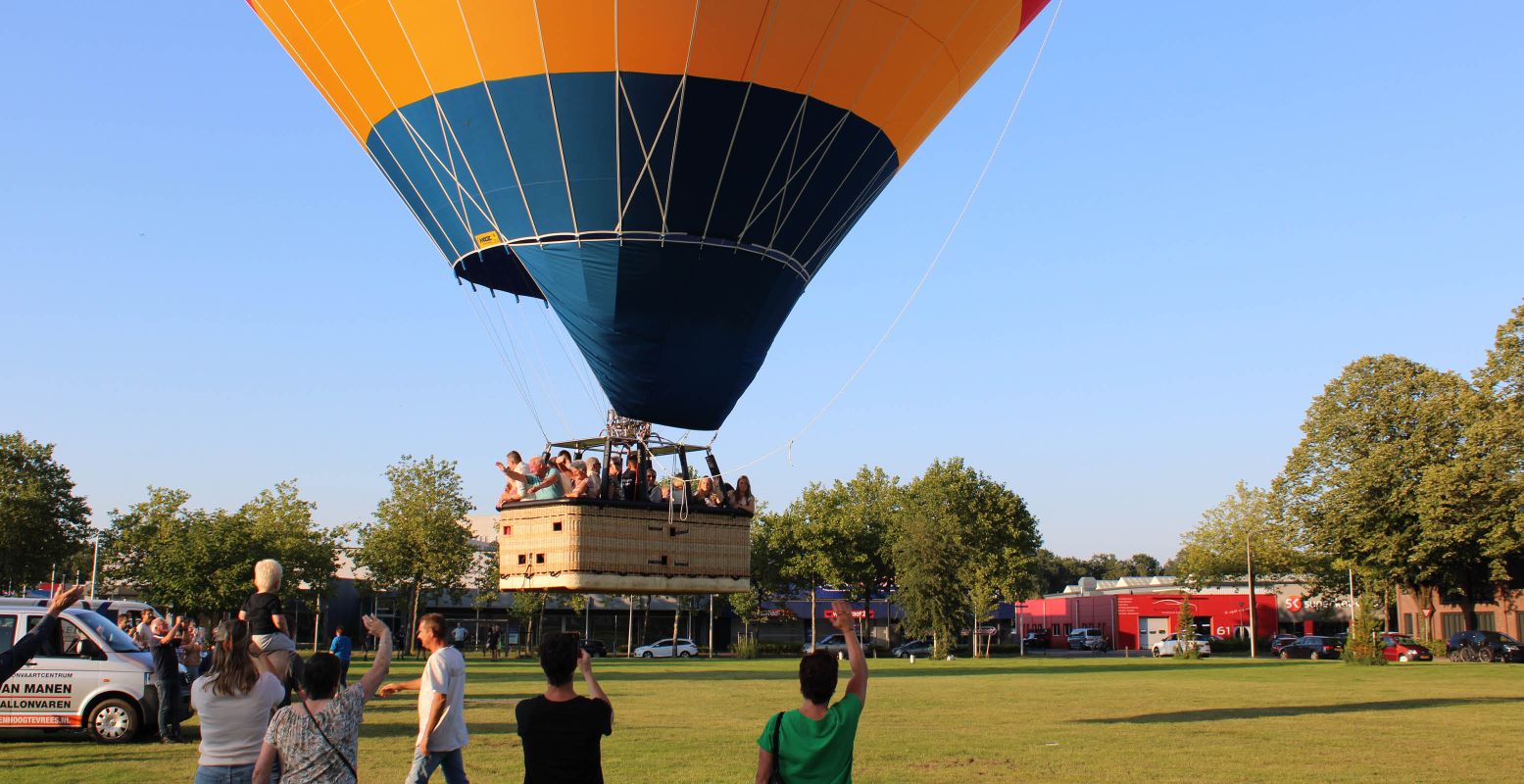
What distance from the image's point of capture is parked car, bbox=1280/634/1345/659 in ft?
159

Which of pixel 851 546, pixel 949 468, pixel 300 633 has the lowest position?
pixel 300 633

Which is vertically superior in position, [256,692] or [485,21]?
[485,21]

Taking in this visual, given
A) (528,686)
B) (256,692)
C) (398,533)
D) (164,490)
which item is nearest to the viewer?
(256,692)

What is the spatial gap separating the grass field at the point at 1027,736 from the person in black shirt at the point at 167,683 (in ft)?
1.01

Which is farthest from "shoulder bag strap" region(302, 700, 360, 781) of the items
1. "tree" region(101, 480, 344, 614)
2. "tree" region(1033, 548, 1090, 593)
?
"tree" region(1033, 548, 1090, 593)

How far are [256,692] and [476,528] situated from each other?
6949 centimetres

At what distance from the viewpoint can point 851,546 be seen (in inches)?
2413

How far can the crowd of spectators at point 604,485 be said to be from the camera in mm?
12086

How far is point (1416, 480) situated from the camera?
45.0 metres

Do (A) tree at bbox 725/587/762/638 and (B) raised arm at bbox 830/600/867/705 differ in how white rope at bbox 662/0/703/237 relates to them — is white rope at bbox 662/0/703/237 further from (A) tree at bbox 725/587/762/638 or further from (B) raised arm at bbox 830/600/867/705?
(A) tree at bbox 725/587/762/638

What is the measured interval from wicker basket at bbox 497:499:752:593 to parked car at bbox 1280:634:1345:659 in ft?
137

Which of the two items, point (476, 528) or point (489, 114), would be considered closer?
point (489, 114)

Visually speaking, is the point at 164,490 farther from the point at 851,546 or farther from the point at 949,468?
the point at 949,468

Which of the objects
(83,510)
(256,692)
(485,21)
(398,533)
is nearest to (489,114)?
(485,21)
